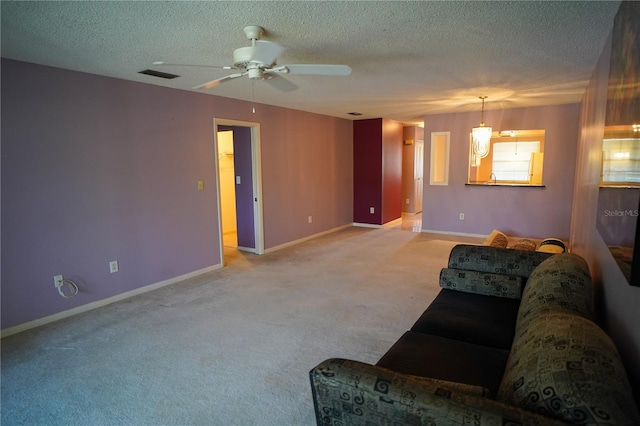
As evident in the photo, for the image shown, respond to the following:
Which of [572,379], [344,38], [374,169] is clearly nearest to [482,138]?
[374,169]

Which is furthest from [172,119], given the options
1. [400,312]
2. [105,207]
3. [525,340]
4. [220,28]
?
[525,340]

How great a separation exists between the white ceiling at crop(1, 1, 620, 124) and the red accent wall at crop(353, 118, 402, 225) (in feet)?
10.8

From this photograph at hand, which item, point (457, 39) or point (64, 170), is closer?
point (457, 39)

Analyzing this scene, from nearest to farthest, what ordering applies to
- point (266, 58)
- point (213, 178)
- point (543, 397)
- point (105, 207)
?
point (543, 397)
point (266, 58)
point (105, 207)
point (213, 178)

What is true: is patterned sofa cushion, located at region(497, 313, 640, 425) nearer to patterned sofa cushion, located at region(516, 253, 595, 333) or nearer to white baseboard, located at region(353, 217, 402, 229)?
patterned sofa cushion, located at region(516, 253, 595, 333)

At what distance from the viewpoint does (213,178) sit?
4672mm

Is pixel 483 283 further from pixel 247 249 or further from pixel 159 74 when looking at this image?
pixel 247 249

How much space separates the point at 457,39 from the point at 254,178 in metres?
3.55

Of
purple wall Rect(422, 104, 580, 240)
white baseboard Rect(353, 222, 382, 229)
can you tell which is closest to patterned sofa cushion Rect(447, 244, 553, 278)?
purple wall Rect(422, 104, 580, 240)

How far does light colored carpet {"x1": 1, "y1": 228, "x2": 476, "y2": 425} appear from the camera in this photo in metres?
2.09

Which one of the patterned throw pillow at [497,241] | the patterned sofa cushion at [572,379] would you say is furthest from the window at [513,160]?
the patterned sofa cushion at [572,379]

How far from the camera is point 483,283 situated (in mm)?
2588

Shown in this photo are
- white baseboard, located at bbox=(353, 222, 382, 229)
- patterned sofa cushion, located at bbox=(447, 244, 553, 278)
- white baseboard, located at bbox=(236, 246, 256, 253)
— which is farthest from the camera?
white baseboard, located at bbox=(353, 222, 382, 229)

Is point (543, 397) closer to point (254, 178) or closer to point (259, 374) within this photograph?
point (259, 374)
